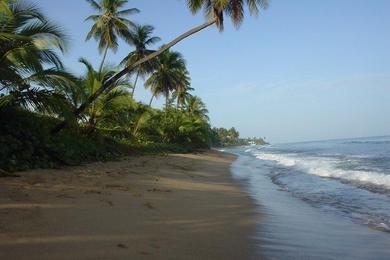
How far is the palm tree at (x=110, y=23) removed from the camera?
2695 centimetres

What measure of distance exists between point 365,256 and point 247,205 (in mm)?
3443

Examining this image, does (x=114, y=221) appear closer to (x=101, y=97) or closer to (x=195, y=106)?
(x=101, y=97)

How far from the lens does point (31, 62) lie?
31.5ft

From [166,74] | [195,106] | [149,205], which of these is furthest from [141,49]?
[149,205]

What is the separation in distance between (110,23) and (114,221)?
24.1 meters

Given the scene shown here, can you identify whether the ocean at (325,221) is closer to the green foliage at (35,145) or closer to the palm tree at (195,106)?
the green foliage at (35,145)

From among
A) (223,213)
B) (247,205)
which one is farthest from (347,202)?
(223,213)

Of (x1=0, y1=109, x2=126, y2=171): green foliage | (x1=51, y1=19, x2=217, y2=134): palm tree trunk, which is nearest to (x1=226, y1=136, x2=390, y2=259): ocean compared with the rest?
(x1=0, y1=109, x2=126, y2=171): green foliage

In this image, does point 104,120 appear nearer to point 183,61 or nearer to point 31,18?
point 31,18

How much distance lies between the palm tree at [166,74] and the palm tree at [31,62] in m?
28.0

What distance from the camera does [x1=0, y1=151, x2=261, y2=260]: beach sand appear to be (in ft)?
12.7

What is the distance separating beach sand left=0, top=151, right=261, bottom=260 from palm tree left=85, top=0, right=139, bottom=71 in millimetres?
20362

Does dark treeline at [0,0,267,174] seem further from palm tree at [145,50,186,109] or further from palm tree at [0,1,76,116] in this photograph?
palm tree at [145,50,186,109]

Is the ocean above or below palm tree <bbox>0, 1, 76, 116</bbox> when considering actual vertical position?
below
